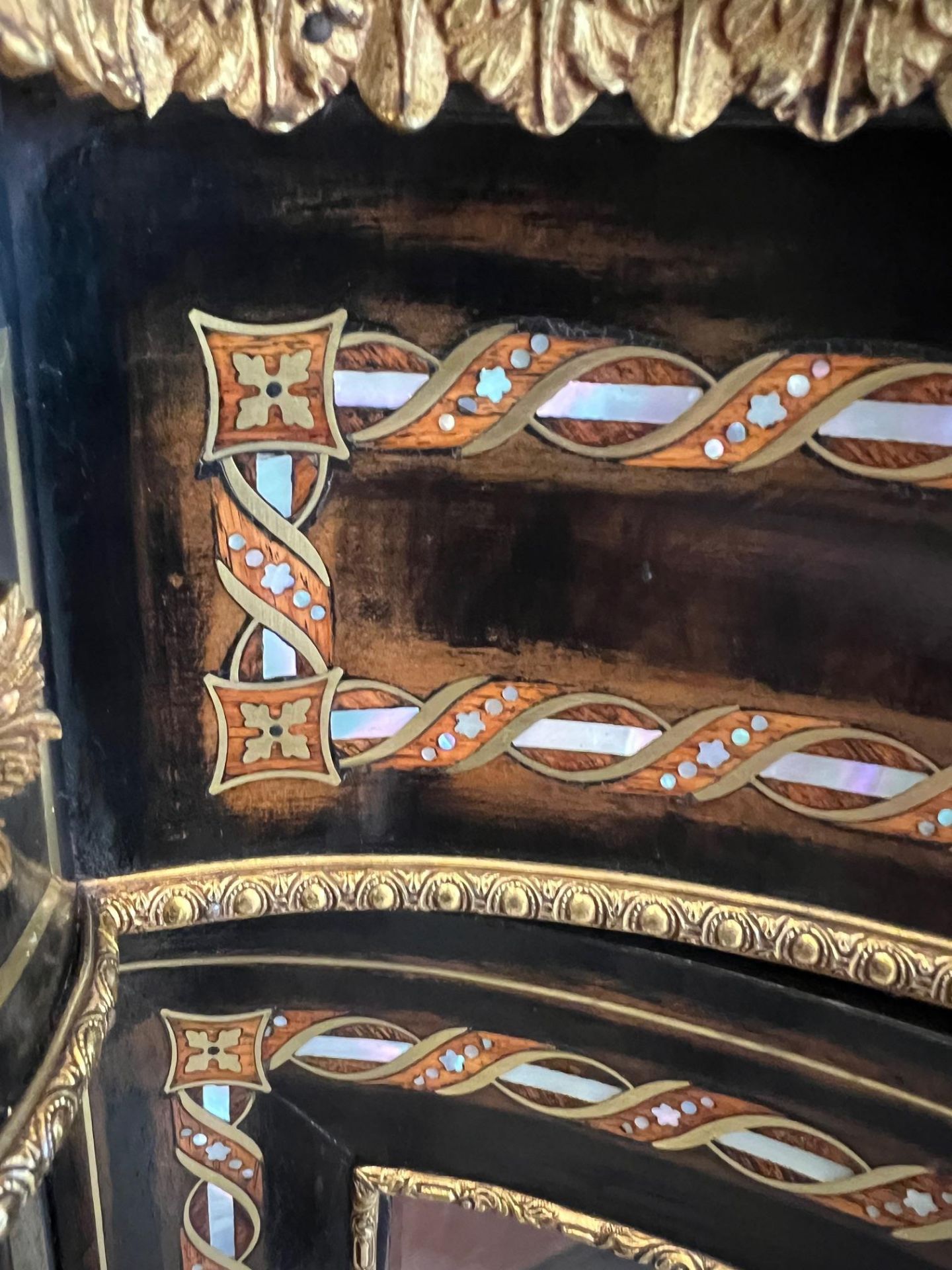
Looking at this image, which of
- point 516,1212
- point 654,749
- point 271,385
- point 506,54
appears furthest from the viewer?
point 516,1212

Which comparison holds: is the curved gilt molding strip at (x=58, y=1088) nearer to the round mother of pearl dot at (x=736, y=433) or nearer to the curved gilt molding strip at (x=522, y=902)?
the curved gilt molding strip at (x=522, y=902)

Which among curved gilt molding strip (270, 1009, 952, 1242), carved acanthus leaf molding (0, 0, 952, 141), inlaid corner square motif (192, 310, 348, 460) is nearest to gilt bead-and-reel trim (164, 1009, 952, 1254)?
curved gilt molding strip (270, 1009, 952, 1242)

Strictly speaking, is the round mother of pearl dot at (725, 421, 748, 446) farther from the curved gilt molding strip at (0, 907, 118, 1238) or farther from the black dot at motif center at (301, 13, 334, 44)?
the curved gilt molding strip at (0, 907, 118, 1238)

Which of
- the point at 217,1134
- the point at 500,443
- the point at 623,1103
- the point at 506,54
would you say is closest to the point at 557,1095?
the point at 623,1103

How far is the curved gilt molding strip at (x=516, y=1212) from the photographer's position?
1482 mm

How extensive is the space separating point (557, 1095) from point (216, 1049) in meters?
0.47

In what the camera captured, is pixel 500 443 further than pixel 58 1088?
Yes

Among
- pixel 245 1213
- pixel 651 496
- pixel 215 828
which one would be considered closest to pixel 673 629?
pixel 651 496

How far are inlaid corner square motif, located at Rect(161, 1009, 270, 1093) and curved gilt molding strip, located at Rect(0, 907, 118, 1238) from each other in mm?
367

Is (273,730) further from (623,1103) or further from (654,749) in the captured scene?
(623,1103)

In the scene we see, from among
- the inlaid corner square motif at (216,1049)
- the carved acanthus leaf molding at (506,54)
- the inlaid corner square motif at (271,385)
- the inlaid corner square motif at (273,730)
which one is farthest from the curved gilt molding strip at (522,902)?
the carved acanthus leaf molding at (506,54)

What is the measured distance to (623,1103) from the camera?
4.59 ft

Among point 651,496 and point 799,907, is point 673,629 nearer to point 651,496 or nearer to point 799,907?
point 651,496

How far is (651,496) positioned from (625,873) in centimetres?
44
